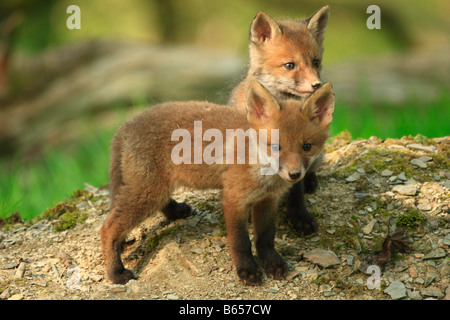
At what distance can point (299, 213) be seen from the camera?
456cm

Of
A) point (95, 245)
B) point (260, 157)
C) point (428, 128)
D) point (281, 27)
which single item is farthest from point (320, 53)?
point (95, 245)

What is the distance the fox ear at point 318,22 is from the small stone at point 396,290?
7.76 feet

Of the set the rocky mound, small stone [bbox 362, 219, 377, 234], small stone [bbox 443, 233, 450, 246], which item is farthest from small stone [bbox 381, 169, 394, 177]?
small stone [bbox 443, 233, 450, 246]

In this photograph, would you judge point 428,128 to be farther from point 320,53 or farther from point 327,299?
point 327,299

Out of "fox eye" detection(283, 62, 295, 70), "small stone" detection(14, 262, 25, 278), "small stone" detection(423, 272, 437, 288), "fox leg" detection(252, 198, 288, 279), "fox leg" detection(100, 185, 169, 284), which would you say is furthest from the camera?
"fox eye" detection(283, 62, 295, 70)

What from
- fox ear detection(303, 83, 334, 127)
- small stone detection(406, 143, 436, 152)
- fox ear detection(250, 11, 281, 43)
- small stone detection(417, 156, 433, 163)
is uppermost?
fox ear detection(250, 11, 281, 43)

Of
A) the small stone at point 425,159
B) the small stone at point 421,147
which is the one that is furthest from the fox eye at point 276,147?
the small stone at point 421,147

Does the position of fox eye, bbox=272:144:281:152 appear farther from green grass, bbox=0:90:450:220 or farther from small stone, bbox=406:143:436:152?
green grass, bbox=0:90:450:220

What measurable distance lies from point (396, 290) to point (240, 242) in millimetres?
1219

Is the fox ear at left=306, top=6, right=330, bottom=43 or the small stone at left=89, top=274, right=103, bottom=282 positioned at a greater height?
the fox ear at left=306, top=6, right=330, bottom=43

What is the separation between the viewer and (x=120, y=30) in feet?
38.5

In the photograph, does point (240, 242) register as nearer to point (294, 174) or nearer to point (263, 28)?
point (294, 174)

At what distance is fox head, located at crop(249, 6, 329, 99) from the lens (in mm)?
4594

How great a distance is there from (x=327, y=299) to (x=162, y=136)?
1.84 m
